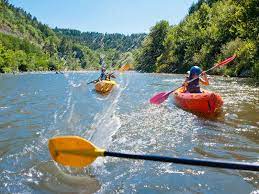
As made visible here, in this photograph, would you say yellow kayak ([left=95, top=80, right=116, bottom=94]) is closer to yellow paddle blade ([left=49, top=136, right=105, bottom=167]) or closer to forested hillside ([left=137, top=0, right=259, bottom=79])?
forested hillside ([left=137, top=0, right=259, bottom=79])

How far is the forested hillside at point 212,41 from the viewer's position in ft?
105

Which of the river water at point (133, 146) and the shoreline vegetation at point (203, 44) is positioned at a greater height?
the shoreline vegetation at point (203, 44)

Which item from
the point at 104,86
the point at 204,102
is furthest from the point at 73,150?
the point at 104,86

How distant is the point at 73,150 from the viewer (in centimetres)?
503

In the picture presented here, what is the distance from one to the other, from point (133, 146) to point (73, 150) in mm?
4059

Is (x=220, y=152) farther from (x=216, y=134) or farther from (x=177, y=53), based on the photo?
(x=177, y=53)

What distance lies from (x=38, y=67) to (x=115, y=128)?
369 feet

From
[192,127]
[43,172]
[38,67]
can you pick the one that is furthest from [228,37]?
[38,67]

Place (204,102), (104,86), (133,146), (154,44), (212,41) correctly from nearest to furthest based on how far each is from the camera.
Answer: (133,146) → (204,102) → (104,86) → (212,41) → (154,44)

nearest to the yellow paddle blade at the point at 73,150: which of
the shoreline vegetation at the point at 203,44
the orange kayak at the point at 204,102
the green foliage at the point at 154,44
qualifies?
the orange kayak at the point at 204,102

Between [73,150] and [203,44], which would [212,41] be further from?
[73,150]

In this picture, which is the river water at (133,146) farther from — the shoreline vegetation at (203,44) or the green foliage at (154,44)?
the green foliage at (154,44)

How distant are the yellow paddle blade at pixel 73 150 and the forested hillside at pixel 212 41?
24.1 metres

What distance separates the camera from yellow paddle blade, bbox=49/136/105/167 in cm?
491
